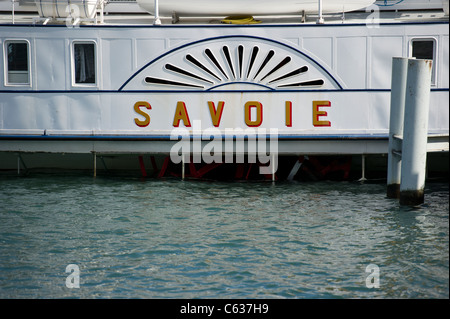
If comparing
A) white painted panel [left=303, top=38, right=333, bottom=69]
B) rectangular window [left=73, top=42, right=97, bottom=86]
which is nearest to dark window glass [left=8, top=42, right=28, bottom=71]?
rectangular window [left=73, top=42, right=97, bottom=86]

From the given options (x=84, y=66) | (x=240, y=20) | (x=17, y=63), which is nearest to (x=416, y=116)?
(x=240, y=20)

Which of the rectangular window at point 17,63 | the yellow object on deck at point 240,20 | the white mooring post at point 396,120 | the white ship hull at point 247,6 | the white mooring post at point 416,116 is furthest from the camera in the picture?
the yellow object on deck at point 240,20

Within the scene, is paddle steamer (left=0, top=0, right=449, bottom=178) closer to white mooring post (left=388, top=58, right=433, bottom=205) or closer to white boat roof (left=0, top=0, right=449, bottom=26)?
white boat roof (left=0, top=0, right=449, bottom=26)

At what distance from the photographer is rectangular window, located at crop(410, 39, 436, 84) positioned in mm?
13047

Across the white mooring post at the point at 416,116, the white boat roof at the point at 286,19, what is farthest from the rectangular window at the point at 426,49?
the white mooring post at the point at 416,116

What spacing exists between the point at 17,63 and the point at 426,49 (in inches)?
304

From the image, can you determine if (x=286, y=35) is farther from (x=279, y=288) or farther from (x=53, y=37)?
(x=279, y=288)

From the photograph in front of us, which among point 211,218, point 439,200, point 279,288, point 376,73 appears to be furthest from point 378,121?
point 279,288

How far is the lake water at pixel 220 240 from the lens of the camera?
322 inches

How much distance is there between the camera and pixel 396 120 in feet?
38.8

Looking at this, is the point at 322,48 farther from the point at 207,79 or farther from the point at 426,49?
the point at 207,79

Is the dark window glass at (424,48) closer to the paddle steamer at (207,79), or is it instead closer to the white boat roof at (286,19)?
the paddle steamer at (207,79)

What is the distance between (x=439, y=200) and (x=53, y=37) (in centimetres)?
758

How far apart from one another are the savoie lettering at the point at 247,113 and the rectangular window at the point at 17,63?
7.25 ft
